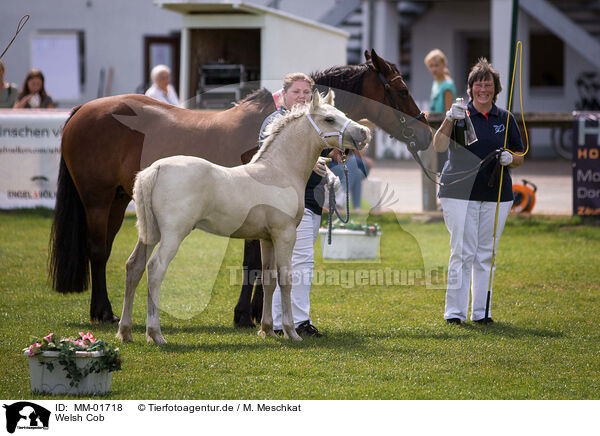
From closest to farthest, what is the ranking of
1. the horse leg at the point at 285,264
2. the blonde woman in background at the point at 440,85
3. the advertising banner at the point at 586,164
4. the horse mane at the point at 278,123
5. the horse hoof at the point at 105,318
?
1. the horse leg at the point at 285,264
2. the horse mane at the point at 278,123
3. the horse hoof at the point at 105,318
4. the advertising banner at the point at 586,164
5. the blonde woman in background at the point at 440,85

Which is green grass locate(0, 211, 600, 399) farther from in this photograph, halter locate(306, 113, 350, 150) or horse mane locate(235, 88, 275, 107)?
horse mane locate(235, 88, 275, 107)

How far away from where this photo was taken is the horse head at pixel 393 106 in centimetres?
670

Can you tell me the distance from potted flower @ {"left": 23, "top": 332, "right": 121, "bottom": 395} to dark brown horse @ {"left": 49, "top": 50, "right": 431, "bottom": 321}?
207 centimetres

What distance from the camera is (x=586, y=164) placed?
12.0 m

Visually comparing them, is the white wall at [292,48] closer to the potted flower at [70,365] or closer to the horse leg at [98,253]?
the horse leg at [98,253]

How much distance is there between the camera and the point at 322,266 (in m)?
9.59

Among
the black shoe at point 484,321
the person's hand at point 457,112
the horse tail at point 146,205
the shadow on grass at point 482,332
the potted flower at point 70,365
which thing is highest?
the person's hand at point 457,112

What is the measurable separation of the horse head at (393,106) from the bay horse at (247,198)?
0.90m

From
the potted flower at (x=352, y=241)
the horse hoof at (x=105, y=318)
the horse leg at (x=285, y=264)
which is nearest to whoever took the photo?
the horse leg at (x=285, y=264)

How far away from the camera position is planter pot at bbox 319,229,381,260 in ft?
31.9

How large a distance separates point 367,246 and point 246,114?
368 centimetres

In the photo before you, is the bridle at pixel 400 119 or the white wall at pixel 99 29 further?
the white wall at pixel 99 29

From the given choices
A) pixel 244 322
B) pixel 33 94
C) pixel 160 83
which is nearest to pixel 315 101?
pixel 244 322

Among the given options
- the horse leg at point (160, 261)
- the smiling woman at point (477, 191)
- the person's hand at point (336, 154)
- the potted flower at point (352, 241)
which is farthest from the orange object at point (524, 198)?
the horse leg at point (160, 261)
